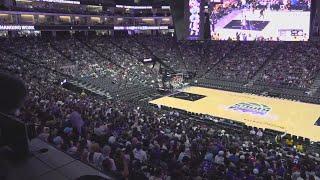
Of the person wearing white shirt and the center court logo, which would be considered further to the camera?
the center court logo

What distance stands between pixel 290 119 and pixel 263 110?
3.83m

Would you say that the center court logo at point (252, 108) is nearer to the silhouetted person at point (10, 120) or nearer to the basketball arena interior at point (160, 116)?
the basketball arena interior at point (160, 116)

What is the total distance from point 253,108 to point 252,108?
0.36 feet

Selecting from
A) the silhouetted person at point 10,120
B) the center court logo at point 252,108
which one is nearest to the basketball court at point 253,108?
the center court logo at point 252,108

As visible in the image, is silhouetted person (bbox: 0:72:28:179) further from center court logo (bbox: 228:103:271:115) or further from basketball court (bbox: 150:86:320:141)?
center court logo (bbox: 228:103:271:115)

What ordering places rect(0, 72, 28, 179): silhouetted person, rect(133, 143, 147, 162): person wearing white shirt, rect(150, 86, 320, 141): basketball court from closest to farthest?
rect(0, 72, 28, 179): silhouetted person → rect(133, 143, 147, 162): person wearing white shirt → rect(150, 86, 320, 141): basketball court

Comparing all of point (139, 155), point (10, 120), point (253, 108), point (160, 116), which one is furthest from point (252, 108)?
point (10, 120)

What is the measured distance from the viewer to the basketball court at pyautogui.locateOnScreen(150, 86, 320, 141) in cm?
3005

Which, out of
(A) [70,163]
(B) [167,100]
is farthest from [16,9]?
(A) [70,163]

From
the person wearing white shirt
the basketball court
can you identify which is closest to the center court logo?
the basketball court

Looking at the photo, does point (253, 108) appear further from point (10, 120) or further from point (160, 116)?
point (10, 120)

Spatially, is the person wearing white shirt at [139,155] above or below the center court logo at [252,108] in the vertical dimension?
above

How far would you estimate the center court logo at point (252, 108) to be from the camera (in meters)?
34.8

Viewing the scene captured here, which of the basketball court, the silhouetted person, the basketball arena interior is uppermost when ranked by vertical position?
the silhouetted person
